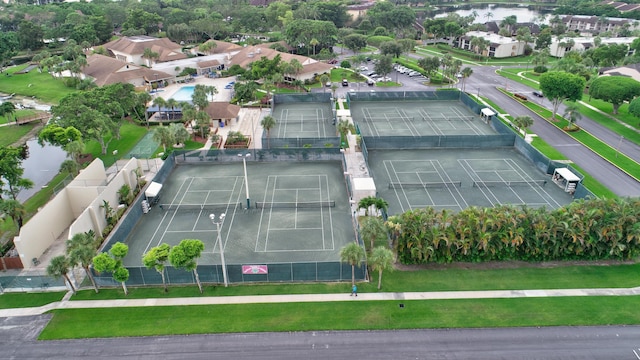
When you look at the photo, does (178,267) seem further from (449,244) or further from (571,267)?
(571,267)

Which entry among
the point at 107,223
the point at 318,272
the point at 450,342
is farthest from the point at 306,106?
the point at 450,342

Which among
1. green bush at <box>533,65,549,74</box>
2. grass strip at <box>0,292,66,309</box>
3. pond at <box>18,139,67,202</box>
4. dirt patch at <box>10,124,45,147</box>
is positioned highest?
green bush at <box>533,65,549,74</box>

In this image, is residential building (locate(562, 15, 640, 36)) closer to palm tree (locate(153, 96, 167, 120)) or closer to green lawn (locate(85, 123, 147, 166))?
palm tree (locate(153, 96, 167, 120))

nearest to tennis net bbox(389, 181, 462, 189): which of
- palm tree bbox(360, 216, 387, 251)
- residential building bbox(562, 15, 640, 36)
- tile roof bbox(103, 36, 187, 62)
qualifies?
palm tree bbox(360, 216, 387, 251)

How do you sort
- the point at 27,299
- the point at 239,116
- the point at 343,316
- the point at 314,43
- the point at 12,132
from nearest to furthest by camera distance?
the point at 343,316 < the point at 27,299 < the point at 12,132 < the point at 239,116 < the point at 314,43

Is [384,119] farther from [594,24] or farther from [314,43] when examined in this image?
[594,24]

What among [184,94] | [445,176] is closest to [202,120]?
[184,94]
